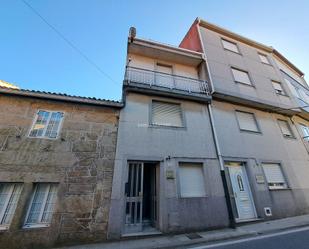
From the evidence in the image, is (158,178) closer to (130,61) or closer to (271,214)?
(271,214)

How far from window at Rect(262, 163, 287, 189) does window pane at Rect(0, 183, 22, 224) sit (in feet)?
33.3

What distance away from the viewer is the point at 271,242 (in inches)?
171

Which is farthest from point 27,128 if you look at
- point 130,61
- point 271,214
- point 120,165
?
point 271,214

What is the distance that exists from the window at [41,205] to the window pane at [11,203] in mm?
426

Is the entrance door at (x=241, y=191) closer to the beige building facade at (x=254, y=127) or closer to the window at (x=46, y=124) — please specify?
the beige building facade at (x=254, y=127)

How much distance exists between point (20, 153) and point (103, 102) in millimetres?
3225

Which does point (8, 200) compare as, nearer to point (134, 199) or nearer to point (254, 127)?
point (134, 199)

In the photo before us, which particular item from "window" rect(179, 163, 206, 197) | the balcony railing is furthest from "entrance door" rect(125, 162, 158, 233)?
the balcony railing

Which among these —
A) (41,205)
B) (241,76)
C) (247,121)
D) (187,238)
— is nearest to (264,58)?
(241,76)

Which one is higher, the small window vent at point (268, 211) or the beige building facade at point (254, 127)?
the beige building facade at point (254, 127)

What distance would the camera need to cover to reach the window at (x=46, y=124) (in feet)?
18.3

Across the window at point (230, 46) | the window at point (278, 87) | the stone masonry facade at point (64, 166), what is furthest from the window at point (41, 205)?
the window at point (278, 87)

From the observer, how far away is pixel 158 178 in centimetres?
604

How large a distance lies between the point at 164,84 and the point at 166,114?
1.88 m
